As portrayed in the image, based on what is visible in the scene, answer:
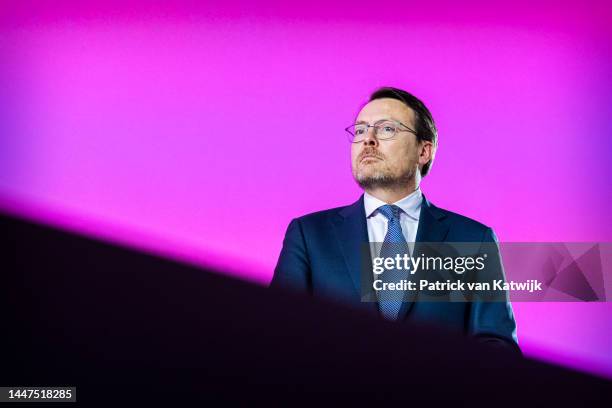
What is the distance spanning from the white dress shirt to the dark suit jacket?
24 millimetres

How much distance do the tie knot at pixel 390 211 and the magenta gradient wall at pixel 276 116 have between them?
13cm

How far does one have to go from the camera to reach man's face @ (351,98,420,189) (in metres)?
2.60

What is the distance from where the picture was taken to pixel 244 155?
277 centimetres

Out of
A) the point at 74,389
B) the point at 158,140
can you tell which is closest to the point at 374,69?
the point at 158,140

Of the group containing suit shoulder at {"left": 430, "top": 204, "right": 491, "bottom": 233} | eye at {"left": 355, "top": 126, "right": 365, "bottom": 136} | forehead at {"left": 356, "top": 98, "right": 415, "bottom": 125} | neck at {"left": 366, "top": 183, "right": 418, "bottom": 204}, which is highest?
forehead at {"left": 356, "top": 98, "right": 415, "bottom": 125}

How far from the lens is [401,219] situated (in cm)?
260

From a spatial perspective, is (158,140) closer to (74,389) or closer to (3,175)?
(3,175)

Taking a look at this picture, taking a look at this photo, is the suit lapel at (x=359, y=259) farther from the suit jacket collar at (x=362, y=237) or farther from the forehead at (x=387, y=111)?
the forehead at (x=387, y=111)

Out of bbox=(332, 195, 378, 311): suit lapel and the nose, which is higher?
the nose

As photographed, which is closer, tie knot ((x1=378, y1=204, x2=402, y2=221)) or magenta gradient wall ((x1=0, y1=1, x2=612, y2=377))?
tie knot ((x1=378, y1=204, x2=402, y2=221))

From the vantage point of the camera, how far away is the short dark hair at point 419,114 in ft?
8.71

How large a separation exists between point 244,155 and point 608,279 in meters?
1.56

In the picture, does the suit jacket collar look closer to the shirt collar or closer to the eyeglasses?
the shirt collar

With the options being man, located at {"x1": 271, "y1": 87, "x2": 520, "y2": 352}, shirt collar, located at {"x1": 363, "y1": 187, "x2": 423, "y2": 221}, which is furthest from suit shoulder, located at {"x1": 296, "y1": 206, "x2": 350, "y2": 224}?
shirt collar, located at {"x1": 363, "y1": 187, "x2": 423, "y2": 221}
